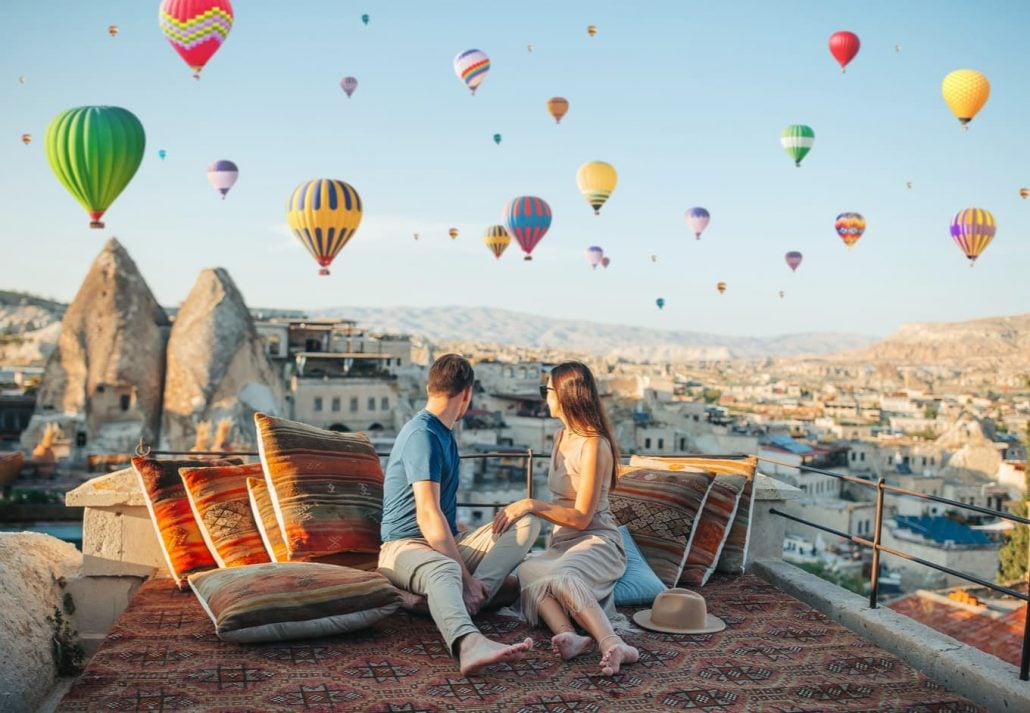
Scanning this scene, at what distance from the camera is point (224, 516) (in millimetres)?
4836

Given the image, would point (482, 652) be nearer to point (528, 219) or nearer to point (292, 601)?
point (292, 601)

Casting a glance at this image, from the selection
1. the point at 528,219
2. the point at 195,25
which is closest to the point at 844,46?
the point at 528,219

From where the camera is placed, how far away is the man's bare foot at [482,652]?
3.64m

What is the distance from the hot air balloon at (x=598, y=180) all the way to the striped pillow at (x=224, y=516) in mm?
31585

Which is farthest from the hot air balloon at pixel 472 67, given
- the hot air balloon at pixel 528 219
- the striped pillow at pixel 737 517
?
the striped pillow at pixel 737 517

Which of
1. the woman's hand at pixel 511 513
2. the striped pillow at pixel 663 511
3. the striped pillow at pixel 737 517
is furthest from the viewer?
the striped pillow at pixel 737 517

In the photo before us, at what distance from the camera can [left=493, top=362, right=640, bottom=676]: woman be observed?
4.13 metres

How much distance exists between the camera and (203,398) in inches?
1547

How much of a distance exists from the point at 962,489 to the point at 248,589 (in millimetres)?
48723

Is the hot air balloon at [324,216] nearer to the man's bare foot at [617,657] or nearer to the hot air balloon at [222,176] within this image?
the hot air balloon at [222,176]

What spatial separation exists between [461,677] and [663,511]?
1.90 m

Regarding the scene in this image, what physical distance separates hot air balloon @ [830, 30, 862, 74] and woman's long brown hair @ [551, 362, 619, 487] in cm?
3240

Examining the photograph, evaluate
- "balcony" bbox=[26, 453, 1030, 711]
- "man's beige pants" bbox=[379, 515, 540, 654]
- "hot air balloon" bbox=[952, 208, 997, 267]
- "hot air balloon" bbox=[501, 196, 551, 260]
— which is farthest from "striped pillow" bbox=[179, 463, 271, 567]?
"hot air balloon" bbox=[952, 208, 997, 267]

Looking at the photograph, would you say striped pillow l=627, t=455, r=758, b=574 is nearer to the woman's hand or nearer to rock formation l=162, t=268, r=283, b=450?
the woman's hand
